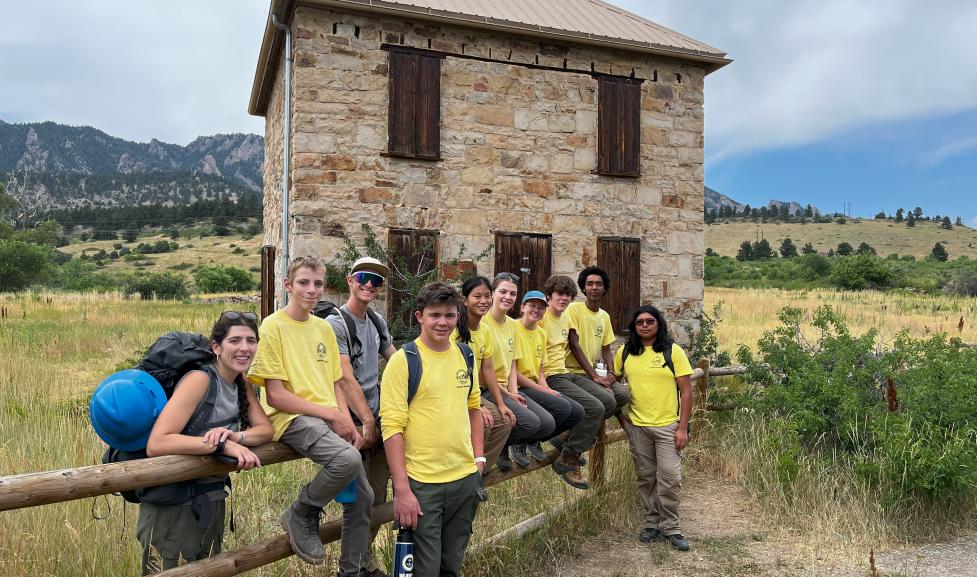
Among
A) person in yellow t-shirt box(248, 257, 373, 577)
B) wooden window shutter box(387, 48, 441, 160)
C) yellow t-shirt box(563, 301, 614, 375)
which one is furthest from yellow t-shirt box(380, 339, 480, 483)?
wooden window shutter box(387, 48, 441, 160)

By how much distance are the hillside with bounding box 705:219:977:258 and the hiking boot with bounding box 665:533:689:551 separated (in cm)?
6207

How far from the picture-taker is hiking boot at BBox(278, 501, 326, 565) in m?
3.11

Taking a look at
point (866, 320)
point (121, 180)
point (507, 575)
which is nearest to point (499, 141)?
point (507, 575)

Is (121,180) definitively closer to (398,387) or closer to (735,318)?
(735,318)

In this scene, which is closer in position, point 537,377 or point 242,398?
point 242,398

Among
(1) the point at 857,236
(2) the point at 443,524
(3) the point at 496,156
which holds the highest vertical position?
(1) the point at 857,236

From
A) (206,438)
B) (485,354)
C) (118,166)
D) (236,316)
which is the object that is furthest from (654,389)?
(118,166)

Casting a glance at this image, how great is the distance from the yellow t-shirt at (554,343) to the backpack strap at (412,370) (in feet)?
6.07

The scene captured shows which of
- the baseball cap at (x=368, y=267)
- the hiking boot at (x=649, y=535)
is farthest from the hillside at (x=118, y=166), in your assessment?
the hiking boot at (x=649, y=535)

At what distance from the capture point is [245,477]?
532 centimetres

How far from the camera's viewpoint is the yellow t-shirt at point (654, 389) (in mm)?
5004

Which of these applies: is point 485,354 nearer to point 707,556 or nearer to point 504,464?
point 504,464

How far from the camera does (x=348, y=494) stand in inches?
128

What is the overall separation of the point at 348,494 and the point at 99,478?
3.66 ft
